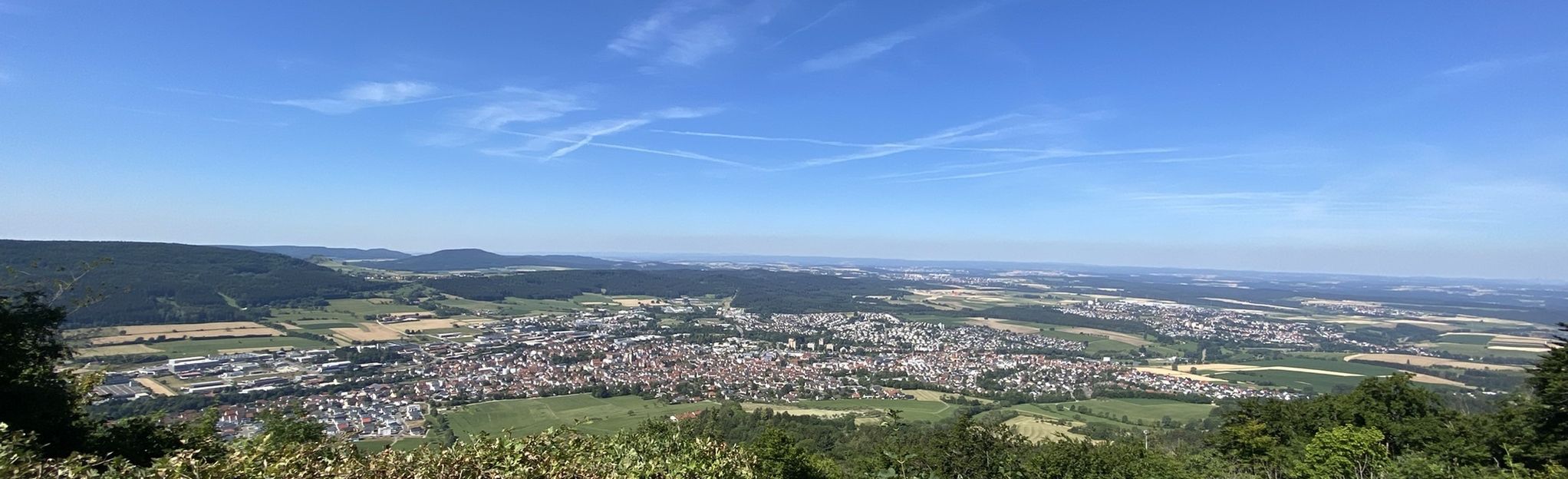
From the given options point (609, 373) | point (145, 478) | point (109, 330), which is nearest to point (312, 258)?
point (109, 330)

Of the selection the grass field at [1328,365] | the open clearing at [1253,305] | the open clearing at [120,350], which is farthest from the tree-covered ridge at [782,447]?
the open clearing at [1253,305]

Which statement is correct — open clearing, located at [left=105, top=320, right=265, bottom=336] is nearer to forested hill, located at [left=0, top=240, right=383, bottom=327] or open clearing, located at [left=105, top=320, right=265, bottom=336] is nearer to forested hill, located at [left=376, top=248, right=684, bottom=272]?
forested hill, located at [left=0, top=240, right=383, bottom=327]

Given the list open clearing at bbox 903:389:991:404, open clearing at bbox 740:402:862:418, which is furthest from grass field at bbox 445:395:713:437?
open clearing at bbox 903:389:991:404

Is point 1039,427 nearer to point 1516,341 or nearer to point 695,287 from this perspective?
point 1516,341

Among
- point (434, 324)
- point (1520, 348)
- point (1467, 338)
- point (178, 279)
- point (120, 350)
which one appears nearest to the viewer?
point (120, 350)

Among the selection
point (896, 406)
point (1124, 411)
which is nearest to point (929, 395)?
point (896, 406)

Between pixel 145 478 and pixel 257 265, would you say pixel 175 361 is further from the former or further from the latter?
pixel 257 265
